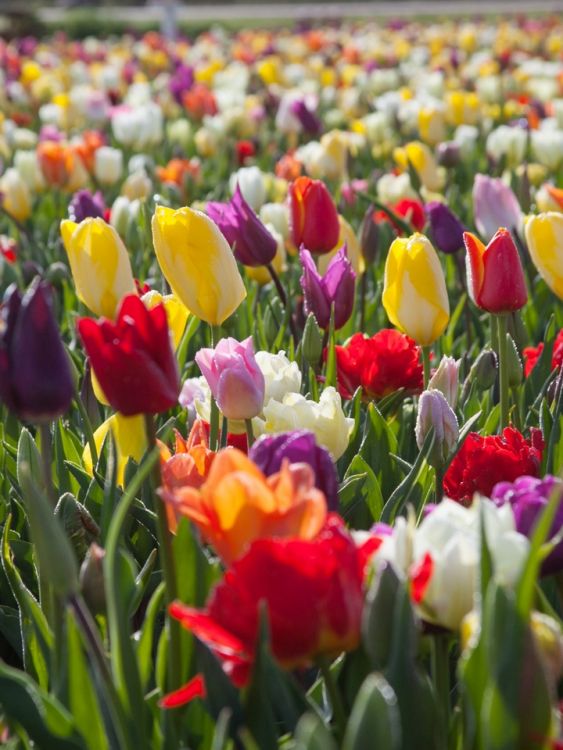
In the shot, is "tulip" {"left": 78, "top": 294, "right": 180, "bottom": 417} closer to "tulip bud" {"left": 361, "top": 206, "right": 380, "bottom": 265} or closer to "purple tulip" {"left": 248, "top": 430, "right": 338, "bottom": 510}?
"purple tulip" {"left": 248, "top": 430, "right": 338, "bottom": 510}

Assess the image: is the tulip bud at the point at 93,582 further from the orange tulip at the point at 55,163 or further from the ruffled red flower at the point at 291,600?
the orange tulip at the point at 55,163

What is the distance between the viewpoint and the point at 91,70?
8.49m

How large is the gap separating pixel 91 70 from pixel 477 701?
8050mm

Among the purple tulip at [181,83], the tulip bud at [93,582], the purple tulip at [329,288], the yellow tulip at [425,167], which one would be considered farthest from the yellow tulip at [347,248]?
the purple tulip at [181,83]

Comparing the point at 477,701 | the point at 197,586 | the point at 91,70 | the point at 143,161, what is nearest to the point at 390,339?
the point at 197,586

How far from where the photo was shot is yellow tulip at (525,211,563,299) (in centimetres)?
188

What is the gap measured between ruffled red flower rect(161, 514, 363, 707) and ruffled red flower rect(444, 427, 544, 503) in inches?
19.7

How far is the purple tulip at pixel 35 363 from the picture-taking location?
105 centimetres

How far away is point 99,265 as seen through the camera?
1.74 metres

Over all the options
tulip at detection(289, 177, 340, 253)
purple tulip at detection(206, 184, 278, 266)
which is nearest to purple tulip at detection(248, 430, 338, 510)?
purple tulip at detection(206, 184, 278, 266)

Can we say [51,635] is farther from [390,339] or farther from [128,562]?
[390,339]

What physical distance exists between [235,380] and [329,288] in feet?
2.06

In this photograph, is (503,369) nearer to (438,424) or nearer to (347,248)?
(438,424)

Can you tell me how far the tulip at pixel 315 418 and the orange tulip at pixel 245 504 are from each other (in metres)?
0.45
